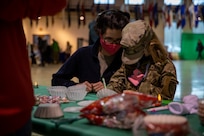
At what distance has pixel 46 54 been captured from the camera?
62.0 ft

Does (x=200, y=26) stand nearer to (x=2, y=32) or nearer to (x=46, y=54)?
(x=46, y=54)

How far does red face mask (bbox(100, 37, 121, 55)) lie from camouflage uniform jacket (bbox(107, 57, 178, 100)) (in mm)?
202

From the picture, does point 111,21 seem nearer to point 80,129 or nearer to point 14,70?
point 80,129

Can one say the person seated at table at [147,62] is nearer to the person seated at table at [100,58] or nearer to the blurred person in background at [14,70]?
the person seated at table at [100,58]

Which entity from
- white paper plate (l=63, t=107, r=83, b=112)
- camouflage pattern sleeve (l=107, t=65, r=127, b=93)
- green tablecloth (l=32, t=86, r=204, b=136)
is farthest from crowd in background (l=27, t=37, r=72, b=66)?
green tablecloth (l=32, t=86, r=204, b=136)

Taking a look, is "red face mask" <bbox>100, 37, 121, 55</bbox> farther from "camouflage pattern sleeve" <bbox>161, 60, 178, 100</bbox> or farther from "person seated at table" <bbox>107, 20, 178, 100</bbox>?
"camouflage pattern sleeve" <bbox>161, 60, 178, 100</bbox>

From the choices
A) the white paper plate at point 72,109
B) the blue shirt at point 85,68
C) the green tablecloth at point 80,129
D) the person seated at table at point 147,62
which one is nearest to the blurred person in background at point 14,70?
the green tablecloth at point 80,129

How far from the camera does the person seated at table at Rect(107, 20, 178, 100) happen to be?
214 centimetres

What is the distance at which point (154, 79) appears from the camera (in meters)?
2.20

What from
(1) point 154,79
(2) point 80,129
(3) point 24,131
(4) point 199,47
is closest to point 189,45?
(4) point 199,47

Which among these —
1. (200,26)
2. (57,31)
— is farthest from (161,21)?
(57,31)

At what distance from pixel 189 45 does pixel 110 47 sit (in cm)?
2074

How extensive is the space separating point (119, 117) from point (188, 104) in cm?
50

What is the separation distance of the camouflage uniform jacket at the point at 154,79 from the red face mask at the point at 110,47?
0.20m
